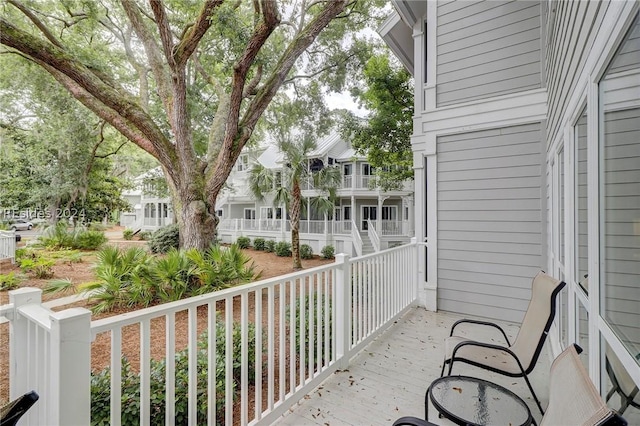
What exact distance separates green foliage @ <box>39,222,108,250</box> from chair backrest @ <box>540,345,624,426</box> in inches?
592

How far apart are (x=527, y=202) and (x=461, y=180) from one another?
0.94 meters

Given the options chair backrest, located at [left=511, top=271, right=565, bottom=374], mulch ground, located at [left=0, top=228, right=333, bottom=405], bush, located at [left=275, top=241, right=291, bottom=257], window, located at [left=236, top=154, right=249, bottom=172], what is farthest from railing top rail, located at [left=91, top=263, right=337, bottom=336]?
window, located at [left=236, top=154, right=249, bottom=172]

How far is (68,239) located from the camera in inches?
475

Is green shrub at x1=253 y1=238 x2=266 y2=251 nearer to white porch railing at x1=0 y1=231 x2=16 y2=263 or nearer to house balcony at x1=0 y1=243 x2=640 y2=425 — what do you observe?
white porch railing at x1=0 y1=231 x2=16 y2=263

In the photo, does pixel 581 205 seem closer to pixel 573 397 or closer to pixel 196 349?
pixel 573 397

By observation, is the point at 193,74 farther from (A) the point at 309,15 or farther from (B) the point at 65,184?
(B) the point at 65,184

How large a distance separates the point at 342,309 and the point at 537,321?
1635mm

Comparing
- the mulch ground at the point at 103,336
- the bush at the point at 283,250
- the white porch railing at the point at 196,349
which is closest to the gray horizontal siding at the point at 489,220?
the white porch railing at the point at 196,349

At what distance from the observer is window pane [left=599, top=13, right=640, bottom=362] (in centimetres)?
104

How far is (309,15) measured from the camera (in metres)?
10.7

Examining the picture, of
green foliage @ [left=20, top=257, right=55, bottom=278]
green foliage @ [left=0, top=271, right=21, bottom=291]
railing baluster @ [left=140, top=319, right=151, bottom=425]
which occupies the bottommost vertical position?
green foliage @ [left=0, top=271, right=21, bottom=291]

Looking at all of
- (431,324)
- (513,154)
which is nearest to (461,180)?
(513,154)

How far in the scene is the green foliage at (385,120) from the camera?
10.8 m

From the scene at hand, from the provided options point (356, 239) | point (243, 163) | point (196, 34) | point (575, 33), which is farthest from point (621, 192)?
point (243, 163)
